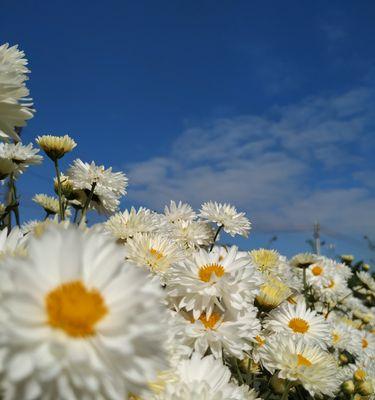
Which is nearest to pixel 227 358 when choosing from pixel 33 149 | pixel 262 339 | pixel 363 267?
pixel 262 339

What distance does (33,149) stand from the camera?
8.09 feet

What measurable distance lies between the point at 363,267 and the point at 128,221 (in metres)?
5.02

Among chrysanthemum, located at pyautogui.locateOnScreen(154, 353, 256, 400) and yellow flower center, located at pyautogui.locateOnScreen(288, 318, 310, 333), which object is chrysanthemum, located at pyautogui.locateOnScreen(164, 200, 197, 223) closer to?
yellow flower center, located at pyautogui.locateOnScreen(288, 318, 310, 333)

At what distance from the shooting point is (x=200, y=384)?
0.91m

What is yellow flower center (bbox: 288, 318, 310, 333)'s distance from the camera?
2014 millimetres

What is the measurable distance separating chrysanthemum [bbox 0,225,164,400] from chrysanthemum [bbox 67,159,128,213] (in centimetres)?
161

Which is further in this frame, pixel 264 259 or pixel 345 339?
pixel 345 339

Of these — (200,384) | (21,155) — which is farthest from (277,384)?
(21,155)

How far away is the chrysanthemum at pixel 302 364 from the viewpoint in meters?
1.52

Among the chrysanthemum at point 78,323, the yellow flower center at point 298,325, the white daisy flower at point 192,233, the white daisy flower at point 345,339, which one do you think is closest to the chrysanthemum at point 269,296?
the yellow flower center at point 298,325

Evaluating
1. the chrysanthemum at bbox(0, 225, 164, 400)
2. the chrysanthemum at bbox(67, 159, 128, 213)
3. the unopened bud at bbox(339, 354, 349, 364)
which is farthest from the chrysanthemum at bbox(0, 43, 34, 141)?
the unopened bud at bbox(339, 354, 349, 364)

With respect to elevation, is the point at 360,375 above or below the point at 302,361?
above

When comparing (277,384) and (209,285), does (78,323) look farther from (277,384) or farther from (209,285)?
(277,384)

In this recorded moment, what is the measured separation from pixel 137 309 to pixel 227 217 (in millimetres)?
1803
